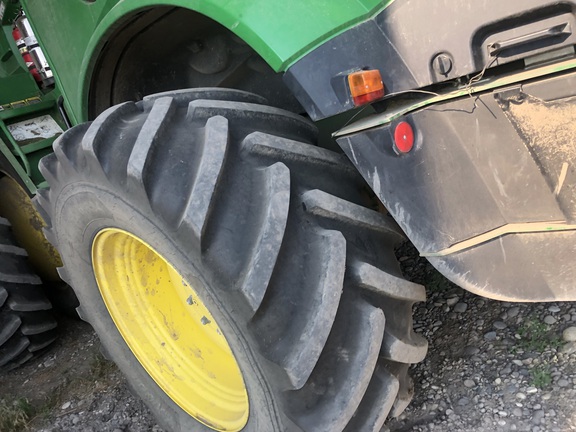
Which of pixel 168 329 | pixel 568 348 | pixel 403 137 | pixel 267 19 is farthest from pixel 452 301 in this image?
pixel 267 19

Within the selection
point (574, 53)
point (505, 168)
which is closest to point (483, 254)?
point (505, 168)

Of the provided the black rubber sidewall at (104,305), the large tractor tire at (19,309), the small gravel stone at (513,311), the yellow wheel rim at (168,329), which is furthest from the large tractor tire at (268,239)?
the large tractor tire at (19,309)

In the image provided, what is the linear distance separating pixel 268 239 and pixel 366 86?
358 mm

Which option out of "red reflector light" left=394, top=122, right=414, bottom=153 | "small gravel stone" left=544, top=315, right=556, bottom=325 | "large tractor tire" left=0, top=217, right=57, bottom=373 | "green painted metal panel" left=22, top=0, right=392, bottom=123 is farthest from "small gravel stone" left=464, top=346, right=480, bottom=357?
"large tractor tire" left=0, top=217, right=57, bottom=373

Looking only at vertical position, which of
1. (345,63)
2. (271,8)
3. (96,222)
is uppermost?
(271,8)

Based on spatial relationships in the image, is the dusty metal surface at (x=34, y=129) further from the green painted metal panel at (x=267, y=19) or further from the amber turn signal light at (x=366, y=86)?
the amber turn signal light at (x=366, y=86)

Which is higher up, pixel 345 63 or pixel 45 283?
pixel 345 63

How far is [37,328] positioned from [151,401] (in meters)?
0.98

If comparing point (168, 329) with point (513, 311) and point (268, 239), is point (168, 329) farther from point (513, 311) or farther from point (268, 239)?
point (513, 311)

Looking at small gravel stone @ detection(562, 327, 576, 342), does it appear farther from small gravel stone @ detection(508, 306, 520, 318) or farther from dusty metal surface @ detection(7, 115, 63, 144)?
dusty metal surface @ detection(7, 115, 63, 144)

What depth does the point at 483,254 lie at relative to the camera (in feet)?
4.01

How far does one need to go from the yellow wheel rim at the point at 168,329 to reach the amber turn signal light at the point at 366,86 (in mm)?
887

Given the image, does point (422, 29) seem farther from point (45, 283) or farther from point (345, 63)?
point (45, 283)

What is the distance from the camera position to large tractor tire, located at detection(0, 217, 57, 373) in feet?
8.39
